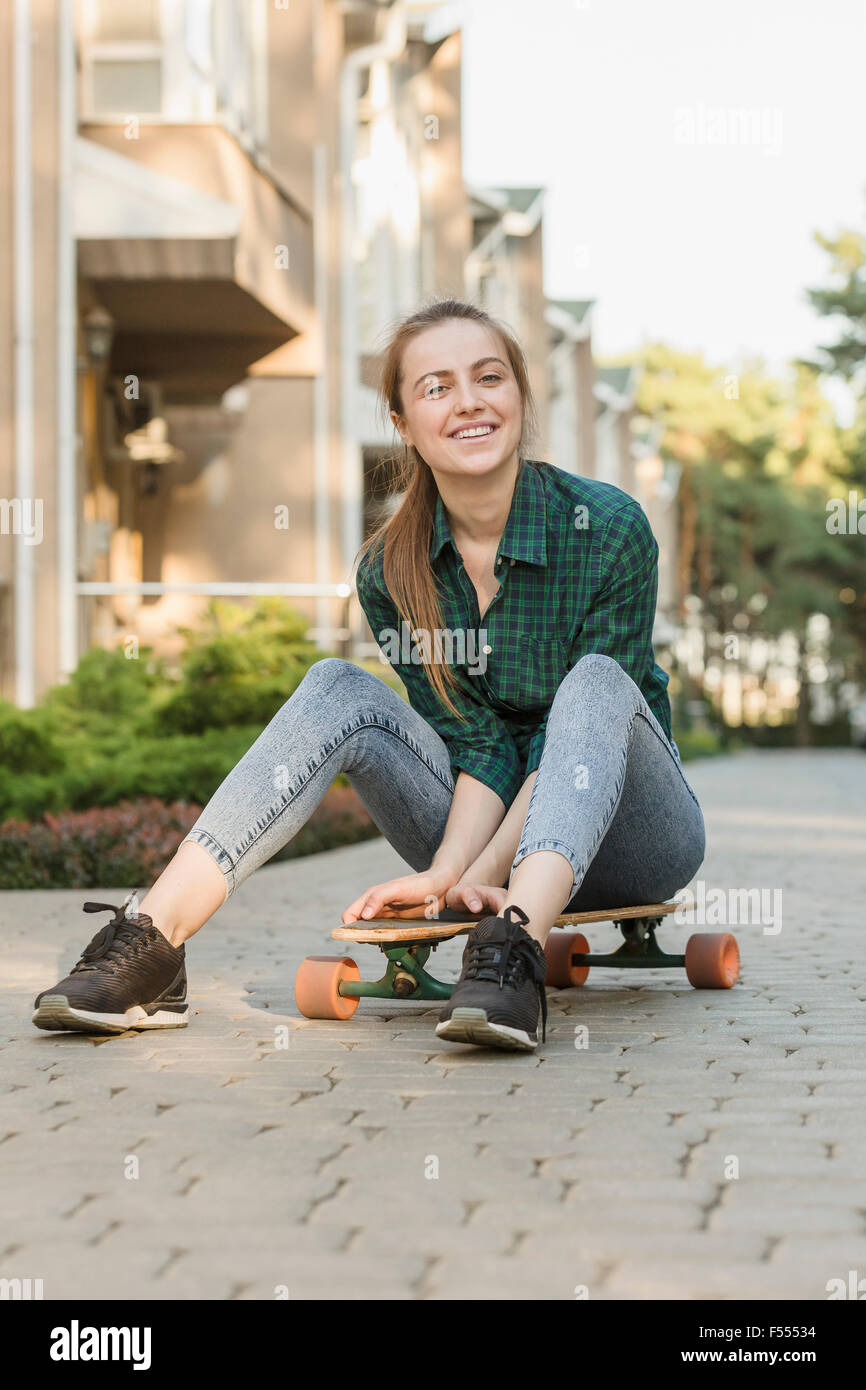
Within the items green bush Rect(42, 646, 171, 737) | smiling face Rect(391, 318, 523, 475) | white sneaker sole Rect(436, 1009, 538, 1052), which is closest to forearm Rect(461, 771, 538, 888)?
white sneaker sole Rect(436, 1009, 538, 1052)

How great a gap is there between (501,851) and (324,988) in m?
0.61

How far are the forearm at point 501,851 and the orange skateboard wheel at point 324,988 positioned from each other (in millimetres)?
464

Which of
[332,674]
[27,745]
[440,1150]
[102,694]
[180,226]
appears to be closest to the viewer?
[440,1150]

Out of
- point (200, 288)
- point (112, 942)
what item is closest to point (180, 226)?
point (200, 288)

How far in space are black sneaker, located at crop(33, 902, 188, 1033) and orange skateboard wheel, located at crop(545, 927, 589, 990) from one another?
4.28 feet

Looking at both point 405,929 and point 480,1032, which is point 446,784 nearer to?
point 405,929

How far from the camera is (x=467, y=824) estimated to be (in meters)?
4.15

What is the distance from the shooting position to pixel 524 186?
1254 inches

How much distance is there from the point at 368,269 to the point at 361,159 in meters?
1.35

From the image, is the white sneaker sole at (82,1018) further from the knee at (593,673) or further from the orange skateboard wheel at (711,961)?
the orange skateboard wheel at (711,961)

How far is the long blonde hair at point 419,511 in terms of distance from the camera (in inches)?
170

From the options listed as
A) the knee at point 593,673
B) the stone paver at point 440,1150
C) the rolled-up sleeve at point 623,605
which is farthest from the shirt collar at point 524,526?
the stone paver at point 440,1150
